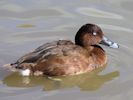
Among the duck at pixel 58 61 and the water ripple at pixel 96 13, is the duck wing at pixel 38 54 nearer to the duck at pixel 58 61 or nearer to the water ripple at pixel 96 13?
the duck at pixel 58 61

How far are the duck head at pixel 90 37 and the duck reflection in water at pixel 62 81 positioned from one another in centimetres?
50

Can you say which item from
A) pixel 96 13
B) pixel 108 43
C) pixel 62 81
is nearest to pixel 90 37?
pixel 108 43

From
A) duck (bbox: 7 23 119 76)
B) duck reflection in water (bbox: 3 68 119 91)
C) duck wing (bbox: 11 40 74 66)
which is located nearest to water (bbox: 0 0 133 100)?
duck reflection in water (bbox: 3 68 119 91)

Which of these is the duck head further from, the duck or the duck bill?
the duck

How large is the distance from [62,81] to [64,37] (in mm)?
1345

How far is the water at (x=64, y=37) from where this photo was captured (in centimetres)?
643

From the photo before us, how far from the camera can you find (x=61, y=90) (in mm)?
6504

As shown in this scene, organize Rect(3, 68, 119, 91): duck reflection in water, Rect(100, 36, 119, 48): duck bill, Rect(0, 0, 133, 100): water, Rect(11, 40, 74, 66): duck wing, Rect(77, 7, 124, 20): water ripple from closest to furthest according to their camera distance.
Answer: Rect(0, 0, 133, 100): water < Rect(3, 68, 119, 91): duck reflection in water < Rect(11, 40, 74, 66): duck wing < Rect(100, 36, 119, 48): duck bill < Rect(77, 7, 124, 20): water ripple

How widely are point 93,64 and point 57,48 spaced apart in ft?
1.91

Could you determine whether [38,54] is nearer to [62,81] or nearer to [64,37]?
[62,81]

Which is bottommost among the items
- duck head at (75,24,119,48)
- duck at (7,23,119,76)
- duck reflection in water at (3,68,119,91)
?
duck reflection in water at (3,68,119,91)

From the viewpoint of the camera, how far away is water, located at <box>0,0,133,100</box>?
21.1 ft

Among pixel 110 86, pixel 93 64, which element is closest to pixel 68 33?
pixel 93 64

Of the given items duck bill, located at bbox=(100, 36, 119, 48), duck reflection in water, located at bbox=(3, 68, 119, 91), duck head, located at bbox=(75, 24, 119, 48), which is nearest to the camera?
duck reflection in water, located at bbox=(3, 68, 119, 91)
